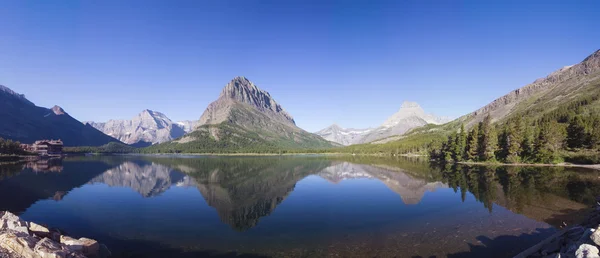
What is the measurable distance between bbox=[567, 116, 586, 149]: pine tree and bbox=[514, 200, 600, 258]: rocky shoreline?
10287 centimetres

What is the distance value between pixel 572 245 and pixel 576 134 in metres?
113

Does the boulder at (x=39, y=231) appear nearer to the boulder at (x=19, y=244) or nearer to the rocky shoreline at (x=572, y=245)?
the boulder at (x=19, y=244)

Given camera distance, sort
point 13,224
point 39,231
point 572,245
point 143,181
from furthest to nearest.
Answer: point 143,181
point 39,231
point 13,224
point 572,245

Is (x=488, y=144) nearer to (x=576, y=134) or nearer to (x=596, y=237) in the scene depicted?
(x=576, y=134)

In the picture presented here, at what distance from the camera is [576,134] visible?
9331cm

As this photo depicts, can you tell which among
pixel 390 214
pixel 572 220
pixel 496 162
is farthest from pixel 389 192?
pixel 496 162

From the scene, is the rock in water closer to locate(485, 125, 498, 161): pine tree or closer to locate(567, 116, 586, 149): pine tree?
locate(567, 116, 586, 149): pine tree

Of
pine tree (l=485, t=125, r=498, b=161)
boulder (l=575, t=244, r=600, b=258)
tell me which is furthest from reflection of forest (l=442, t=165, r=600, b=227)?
pine tree (l=485, t=125, r=498, b=161)

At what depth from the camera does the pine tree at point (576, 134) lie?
300 feet

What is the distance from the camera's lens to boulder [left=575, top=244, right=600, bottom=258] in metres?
11.7

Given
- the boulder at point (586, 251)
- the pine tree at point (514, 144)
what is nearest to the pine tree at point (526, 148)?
the pine tree at point (514, 144)

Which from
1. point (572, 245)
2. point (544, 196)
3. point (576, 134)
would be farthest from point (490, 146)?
point (572, 245)

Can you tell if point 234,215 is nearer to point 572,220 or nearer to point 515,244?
point 515,244

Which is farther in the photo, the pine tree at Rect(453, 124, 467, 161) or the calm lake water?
the pine tree at Rect(453, 124, 467, 161)
